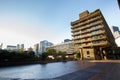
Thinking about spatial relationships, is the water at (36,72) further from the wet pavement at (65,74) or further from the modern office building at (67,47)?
the modern office building at (67,47)

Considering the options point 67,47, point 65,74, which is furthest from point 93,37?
Result: point 67,47

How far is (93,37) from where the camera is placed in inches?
2376

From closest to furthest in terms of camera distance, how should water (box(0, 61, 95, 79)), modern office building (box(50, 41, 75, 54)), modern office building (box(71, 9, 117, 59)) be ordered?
water (box(0, 61, 95, 79))
modern office building (box(71, 9, 117, 59))
modern office building (box(50, 41, 75, 54))

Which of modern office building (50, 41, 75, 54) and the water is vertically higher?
modern office building (50, 41, 75, 54)

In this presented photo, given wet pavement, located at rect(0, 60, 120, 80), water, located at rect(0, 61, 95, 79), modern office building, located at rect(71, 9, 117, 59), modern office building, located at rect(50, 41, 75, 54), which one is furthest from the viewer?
modern office building, located at rect(50, 41, 75, 54)

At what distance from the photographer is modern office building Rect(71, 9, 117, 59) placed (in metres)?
56.7

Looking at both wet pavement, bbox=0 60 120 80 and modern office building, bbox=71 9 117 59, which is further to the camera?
modern office building, bbox=71 9 117 59

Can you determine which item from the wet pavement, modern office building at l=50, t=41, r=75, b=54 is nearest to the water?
the wet pavement

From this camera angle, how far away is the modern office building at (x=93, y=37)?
56.7m

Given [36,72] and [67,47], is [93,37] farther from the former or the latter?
[67,47]

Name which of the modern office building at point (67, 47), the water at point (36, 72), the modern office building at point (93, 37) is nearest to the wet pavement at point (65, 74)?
the water at point (36, 72)

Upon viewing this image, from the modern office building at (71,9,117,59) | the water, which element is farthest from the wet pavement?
the modern office building at (71,9,117,59)

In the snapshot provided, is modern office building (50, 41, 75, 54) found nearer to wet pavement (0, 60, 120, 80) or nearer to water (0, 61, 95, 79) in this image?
water (0, 61, 95, 79)

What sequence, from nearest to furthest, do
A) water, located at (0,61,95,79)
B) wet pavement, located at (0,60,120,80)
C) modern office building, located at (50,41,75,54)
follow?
wet pavement, located at (0,60,120,80) < water, located at (0,61,95,79) < modern office building, located at (50,41,75,54)
